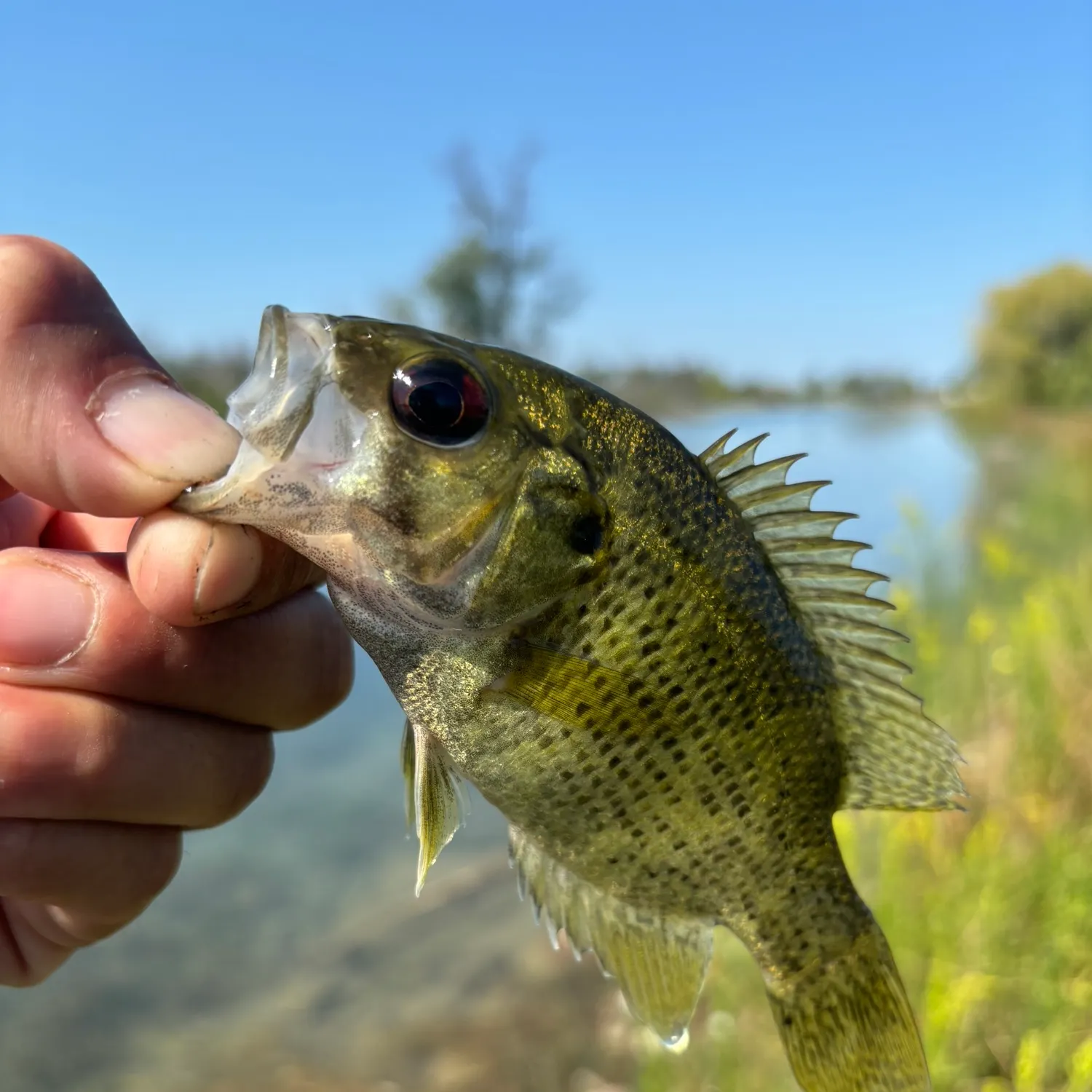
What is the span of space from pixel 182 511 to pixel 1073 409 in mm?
49285

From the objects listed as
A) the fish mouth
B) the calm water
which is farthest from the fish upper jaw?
the calm water

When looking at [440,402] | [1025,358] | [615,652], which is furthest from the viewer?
[1025,358]

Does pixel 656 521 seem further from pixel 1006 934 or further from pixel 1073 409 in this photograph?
pixel 1073 409

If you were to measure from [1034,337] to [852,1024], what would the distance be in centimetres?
5590

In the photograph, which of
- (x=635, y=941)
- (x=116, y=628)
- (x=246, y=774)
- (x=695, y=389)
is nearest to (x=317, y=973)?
(x=246, y=774)

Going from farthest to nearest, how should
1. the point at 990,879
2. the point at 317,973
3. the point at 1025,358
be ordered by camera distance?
the point at 1025,358
the point at 317,973
the point at 990,879

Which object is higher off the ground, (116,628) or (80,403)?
(80,403)

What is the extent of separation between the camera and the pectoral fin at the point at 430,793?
145 cm

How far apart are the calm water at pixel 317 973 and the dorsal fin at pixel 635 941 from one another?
13.2ft

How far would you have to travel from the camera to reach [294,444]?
3.93 ft

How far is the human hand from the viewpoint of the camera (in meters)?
1.36

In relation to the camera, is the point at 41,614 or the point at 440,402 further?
the point at 41,614

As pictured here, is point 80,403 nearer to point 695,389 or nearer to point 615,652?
point 615,652

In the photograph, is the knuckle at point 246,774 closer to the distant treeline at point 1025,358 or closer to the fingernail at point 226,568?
the fingernail at point 226,568
